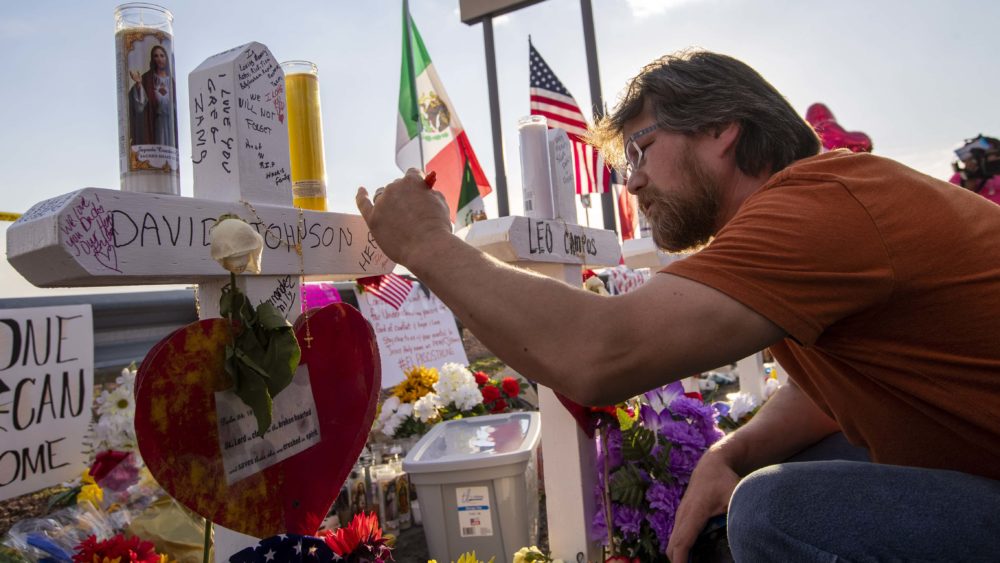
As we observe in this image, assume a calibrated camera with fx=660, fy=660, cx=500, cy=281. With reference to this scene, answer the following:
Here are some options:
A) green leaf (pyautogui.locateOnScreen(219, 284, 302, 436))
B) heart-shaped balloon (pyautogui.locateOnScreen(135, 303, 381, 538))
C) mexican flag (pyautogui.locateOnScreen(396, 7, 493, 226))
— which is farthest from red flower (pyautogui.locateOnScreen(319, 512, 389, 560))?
mexican flag (pyautogui.locateOnScreen(396, 7, 493, 226))

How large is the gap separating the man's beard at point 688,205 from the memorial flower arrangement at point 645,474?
69 centimetres

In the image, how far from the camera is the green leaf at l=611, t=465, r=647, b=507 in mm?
1929

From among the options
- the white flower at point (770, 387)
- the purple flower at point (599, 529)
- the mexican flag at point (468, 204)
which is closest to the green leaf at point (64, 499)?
the purple flower at point (599, 529)

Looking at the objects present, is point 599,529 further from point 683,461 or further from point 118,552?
point 118,552

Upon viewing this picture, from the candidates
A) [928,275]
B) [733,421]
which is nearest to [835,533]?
[928,275]

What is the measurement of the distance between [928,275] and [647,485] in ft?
3.60

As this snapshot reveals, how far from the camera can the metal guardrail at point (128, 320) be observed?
3.12m

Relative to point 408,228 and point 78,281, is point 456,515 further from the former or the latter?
point 78,281

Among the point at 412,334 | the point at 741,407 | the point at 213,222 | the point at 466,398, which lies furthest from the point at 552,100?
the point at 213,222

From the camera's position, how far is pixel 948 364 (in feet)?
3.76

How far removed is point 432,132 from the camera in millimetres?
5406

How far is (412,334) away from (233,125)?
141 inches

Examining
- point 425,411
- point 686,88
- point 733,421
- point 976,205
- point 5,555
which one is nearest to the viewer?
point 976,205

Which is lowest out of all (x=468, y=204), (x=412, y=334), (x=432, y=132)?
(x=412, y=334)
